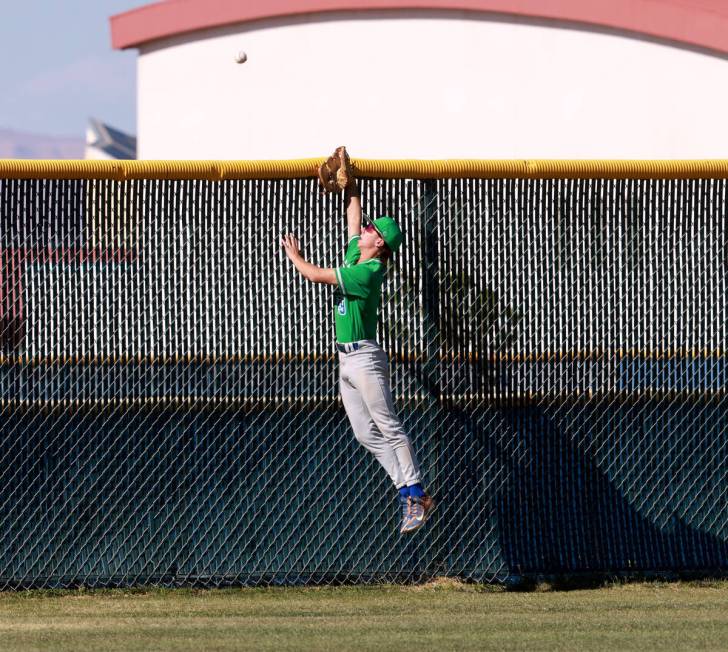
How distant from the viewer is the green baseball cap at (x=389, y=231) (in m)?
6.84

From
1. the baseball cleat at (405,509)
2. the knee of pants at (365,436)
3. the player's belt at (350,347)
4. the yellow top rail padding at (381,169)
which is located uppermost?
the yellow top rail padding at (381,169)

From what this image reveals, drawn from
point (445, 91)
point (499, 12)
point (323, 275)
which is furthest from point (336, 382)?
point (445, 91)

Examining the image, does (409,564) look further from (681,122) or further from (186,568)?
(681,122)

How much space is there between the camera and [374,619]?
6277 millimetres

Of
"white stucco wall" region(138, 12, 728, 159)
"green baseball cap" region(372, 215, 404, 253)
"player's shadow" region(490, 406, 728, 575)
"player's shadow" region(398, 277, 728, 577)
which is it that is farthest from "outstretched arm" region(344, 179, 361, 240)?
"white stucco wall" region(138, 12, 728, 159)

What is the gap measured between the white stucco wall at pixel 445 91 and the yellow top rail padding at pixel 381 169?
51.6ft

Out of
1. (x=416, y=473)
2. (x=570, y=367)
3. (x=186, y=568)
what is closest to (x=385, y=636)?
(x=416, y=473)

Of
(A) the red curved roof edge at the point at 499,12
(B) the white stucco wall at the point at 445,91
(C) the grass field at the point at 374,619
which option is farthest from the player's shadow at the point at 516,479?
(B) the white stucco wall at the point at 445,91

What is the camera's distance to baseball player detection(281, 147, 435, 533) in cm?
670

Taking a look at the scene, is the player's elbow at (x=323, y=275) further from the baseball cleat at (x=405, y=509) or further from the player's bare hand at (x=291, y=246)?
the baseball cleat at (x=405, y=509)

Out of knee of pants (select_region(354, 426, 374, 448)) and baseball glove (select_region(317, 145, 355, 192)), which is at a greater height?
baseball glove (select_region(317, 145, 355, 192))

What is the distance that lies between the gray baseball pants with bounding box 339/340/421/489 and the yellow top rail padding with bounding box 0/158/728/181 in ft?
3.39

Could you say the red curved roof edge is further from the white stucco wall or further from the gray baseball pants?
the gray baseball pants

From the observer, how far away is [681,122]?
2266 centimetres
